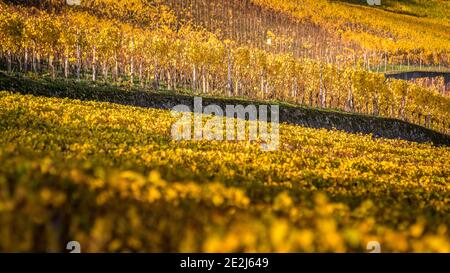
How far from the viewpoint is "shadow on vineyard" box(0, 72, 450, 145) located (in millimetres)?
50750

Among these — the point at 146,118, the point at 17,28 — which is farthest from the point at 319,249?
the point at 17,28

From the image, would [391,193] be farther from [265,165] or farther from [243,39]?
[243,39]

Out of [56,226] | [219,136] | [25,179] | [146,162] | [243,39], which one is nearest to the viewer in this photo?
[56,226]

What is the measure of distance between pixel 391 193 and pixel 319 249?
469 inches

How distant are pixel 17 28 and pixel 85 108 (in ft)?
167

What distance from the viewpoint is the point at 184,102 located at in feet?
215

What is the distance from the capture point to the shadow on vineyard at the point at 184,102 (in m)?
50.8

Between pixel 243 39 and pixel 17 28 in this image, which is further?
pixel 243 39

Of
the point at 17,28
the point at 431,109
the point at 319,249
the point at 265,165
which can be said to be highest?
the point at 17,28

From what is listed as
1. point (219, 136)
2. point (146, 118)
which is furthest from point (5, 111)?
point (219, 136)

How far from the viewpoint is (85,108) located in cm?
3506

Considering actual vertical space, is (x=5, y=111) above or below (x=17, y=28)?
below

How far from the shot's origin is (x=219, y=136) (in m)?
31.7

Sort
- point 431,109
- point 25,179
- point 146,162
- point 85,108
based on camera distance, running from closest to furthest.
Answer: point 25,179 → point 146,162 → point 85,108 → point 431,109
